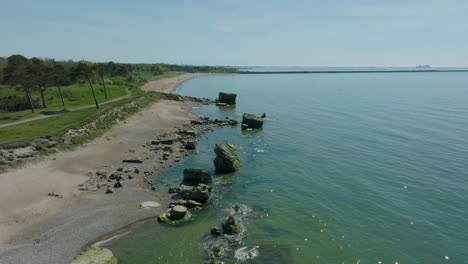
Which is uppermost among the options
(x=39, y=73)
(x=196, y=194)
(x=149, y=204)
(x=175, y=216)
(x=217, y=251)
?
(x=39, y=73)

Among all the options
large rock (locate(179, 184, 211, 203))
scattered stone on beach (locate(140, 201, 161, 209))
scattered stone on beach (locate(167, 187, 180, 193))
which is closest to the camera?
scattered stone on beach (locate(140, 201, 161, 209))

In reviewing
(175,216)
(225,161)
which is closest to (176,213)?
(175,216)

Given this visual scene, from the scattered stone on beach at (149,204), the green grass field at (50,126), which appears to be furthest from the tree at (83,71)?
the scattered stone on beach at (149,204)

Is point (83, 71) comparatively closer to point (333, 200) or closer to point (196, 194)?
point (196, 194)

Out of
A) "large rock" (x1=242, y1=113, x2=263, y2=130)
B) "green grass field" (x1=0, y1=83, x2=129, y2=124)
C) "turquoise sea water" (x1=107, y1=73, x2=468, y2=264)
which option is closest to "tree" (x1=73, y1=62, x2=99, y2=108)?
"green grass field" (x1=0, y1=83, x2=129, y2=124)

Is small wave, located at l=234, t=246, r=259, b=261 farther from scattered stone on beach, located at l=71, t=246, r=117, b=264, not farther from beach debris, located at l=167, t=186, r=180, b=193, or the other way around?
beach debris, located at l=167, t=186, r=180, b=193

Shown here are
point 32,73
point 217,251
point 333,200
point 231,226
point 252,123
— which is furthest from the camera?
point 252,123

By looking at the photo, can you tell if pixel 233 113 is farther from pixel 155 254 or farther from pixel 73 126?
pixel 155 254
